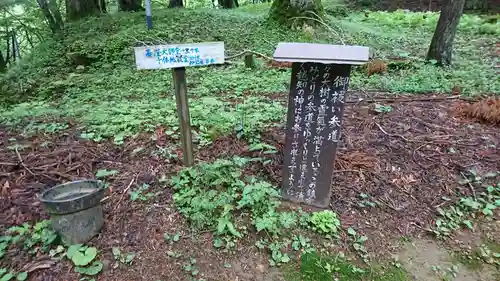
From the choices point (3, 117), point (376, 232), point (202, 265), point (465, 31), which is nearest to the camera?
point (202, 265)

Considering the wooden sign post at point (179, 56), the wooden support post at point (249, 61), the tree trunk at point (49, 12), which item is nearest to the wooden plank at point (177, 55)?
the wooden sign post at point (179, 56)

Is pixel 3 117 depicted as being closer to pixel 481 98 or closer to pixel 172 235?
pixel 172 235

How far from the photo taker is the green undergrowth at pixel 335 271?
8.30ft

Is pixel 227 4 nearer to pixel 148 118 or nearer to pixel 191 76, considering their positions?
pixel 191 76

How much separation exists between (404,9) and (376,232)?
1464 cm

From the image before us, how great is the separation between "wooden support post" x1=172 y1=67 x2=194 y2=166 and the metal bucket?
814 mm

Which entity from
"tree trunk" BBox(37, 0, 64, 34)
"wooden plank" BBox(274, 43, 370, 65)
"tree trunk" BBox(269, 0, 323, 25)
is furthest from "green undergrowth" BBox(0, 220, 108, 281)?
"tree trunk" BBox(37, 0, 64, 34)

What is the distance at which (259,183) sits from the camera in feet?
10.1

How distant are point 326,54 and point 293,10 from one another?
23.6 ft

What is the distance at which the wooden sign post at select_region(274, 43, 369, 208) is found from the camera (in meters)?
2.57

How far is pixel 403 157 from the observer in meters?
3.67

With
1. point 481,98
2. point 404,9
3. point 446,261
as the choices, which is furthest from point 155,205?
point 404,9

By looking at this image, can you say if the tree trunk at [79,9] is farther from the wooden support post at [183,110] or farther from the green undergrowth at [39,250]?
the green undergrowth at [39,250]

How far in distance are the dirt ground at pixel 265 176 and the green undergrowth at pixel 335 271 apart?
12 cm
